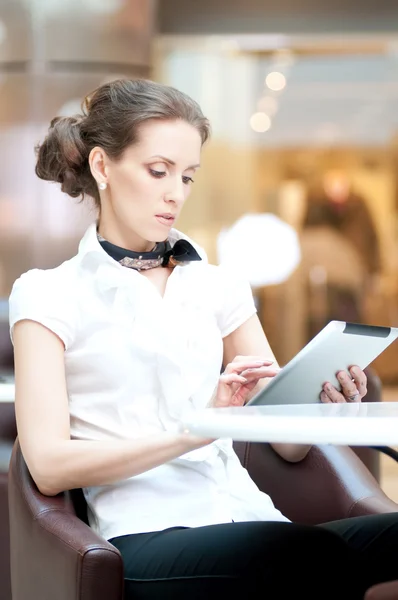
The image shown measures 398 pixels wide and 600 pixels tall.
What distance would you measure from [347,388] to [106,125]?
0.64m

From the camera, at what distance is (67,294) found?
63.8 inches

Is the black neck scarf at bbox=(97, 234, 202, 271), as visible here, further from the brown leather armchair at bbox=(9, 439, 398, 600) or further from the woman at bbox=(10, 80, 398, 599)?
the brown leather armchair at bbox=(9, 439, 398, 600)

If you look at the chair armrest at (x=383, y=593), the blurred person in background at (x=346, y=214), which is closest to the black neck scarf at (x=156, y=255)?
the chair armrest at (x=383, y=593)

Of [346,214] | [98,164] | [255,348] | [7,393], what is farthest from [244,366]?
[346,214]

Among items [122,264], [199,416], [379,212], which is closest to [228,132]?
[379,212]

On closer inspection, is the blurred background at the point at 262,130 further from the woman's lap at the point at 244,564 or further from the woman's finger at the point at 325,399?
the woman's lap at the point at 244,564

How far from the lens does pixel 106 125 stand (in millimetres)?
1725

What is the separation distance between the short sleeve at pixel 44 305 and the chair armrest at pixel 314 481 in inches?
23.4

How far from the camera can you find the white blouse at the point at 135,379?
1.56 metres

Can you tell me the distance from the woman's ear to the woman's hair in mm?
12

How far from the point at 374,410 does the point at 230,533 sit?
0.92 feet

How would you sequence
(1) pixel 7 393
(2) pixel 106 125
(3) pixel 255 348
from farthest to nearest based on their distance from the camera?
(1) pixel 7 393 < (3) pixel 255 348 < (2) pixel 106 125

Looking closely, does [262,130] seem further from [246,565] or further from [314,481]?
[246,565]

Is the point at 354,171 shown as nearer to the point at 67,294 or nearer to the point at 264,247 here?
the point at 264,247
